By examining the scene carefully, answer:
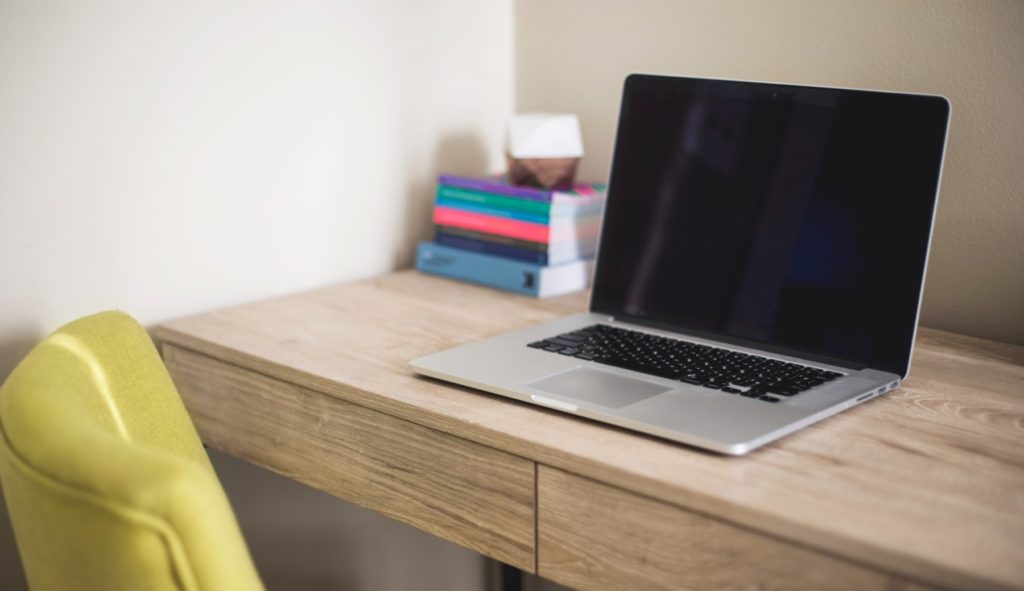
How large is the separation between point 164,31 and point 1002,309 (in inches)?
41.9

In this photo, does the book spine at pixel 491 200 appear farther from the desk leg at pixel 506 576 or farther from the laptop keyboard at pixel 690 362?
the desk leg at pixel 506 576

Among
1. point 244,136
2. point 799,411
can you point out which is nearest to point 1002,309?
point 799,411

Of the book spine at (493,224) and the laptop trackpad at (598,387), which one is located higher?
the book spine at (493,224)

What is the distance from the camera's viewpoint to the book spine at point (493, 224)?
4.58 ft

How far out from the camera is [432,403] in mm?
993

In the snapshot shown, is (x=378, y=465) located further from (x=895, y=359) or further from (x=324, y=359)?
(x=895, y=359)

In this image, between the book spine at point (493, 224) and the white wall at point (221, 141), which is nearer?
the white wall at point (221, 141)

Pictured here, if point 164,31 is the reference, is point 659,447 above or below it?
below

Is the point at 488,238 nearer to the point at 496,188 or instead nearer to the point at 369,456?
the point at 496,188

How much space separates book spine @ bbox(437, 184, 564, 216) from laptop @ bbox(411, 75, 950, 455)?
15 centimetres

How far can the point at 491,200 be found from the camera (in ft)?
4.75

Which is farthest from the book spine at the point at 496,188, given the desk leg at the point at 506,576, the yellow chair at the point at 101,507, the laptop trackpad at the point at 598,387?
the yellow chair at the point at 101,507

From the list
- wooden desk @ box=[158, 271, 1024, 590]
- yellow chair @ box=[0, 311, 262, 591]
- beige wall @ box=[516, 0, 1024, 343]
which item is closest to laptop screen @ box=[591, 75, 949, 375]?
wooden desk @ box=[158, 271, 1024, 590]

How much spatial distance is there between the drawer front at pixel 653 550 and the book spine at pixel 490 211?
0.56m
